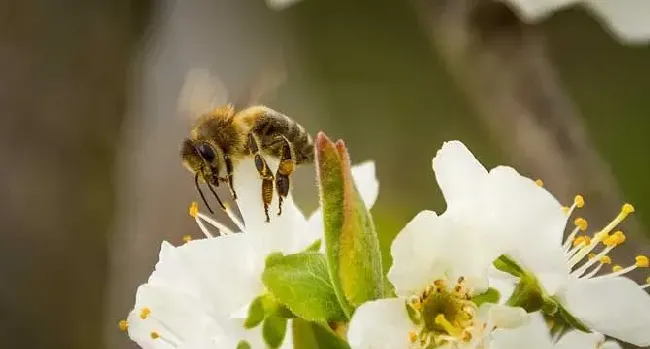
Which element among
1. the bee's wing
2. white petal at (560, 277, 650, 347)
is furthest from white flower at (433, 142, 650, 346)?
the bee's wing

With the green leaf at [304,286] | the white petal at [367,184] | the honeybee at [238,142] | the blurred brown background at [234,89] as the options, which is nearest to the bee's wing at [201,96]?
the honeybee at [238,142]

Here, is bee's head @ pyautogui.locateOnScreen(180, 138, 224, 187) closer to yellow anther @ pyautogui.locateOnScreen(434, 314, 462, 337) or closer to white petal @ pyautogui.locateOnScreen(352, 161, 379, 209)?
white petal @ pyautogui.locateOnScreen(352, 161, 379, 209)

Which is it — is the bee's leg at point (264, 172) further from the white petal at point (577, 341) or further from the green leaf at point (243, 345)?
the white petal at point (577, 341)

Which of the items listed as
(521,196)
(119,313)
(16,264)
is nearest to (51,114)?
(16,264)

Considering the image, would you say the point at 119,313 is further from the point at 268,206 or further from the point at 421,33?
the point at 268,206

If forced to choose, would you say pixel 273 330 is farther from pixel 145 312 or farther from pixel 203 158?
pixel 203 158
